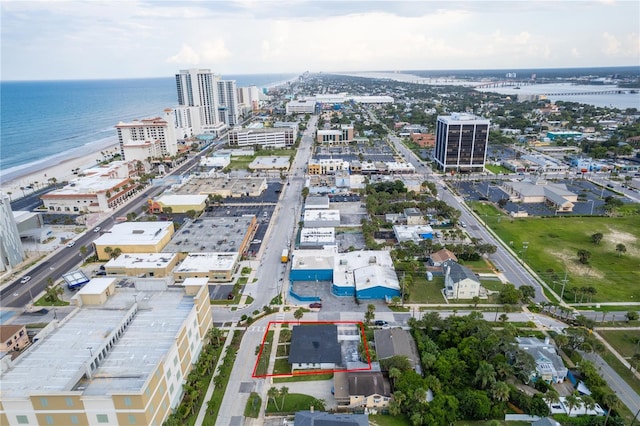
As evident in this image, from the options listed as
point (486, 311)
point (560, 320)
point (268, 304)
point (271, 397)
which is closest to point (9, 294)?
point (268, 304)

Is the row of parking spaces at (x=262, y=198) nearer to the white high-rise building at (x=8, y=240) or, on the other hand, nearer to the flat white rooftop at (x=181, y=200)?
the flat white rooftop at (x=181, y=200)

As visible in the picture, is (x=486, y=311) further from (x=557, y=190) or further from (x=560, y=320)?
(x=557, y=190)

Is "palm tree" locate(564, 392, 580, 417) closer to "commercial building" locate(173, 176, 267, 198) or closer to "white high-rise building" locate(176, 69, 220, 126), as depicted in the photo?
"commercial building" locate(173, 176, 267, 198)

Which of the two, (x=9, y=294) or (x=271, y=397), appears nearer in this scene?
(x=271, y=397)

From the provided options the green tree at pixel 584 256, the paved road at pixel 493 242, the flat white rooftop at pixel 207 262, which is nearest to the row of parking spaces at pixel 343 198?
the paved road at pixel 493 242

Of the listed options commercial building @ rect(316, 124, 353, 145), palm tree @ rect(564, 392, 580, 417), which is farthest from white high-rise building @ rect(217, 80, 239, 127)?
palm tree @ rect(564, 392, 580, 417)

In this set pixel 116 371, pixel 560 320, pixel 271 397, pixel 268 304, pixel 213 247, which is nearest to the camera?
pixel 116 371
